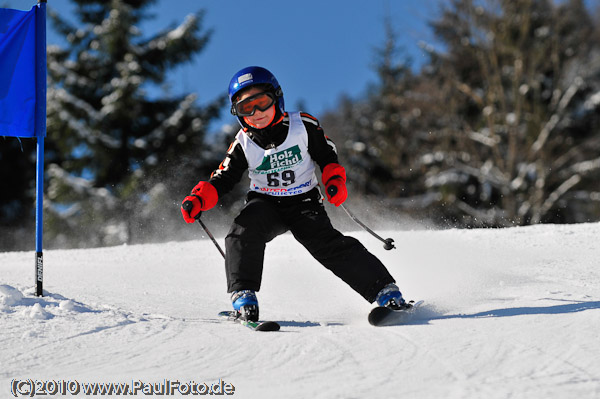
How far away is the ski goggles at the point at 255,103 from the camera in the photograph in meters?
3.33

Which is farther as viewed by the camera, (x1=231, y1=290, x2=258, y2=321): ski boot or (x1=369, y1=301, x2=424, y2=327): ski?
(x1=231, y1=290, x2=258, y2=321): ski boot

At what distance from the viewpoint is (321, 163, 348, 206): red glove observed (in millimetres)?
3283

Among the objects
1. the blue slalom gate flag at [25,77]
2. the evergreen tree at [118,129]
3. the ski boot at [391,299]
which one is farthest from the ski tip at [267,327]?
the evergreen tree at [118,129]

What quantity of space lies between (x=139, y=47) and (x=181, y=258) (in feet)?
45.2

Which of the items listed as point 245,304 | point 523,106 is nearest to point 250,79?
point 245,304

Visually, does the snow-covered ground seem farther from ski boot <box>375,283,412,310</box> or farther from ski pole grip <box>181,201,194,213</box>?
ski pole grip <box>181,201,194,213</box>

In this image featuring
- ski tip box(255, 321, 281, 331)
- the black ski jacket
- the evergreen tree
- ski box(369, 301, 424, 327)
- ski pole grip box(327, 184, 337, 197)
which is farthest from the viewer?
the evergreen tree

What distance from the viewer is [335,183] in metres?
3.33

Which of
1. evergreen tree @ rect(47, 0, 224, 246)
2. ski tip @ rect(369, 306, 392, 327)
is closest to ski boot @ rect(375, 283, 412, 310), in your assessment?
ski tip @ rect(369, 306, 392, 327)

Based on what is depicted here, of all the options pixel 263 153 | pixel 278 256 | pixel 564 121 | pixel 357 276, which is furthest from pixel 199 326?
pixel 564 121

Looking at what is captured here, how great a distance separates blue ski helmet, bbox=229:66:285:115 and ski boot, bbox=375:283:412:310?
51.7 inches

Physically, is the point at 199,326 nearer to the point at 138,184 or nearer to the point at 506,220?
the point at 138,184

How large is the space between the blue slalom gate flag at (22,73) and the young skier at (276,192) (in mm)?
1277

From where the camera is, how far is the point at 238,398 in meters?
1.68
